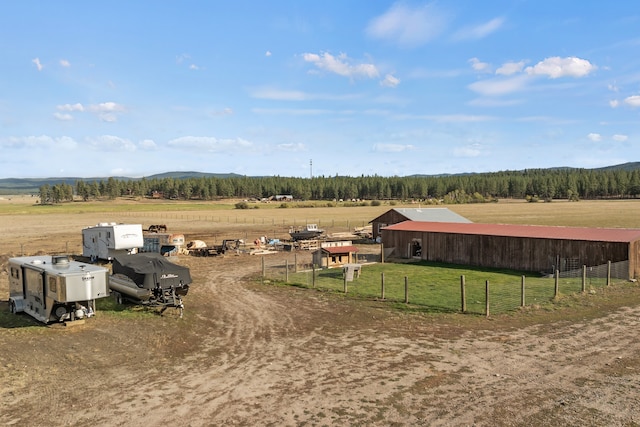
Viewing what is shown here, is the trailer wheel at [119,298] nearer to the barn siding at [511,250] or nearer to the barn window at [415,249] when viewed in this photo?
the barn siding at [511,250]

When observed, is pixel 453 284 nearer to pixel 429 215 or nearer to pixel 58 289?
pixel 58 289

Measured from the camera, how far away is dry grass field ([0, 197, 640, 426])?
477 inches

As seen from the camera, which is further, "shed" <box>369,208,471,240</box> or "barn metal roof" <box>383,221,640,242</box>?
"shed" <box>369,208,471,240</box>

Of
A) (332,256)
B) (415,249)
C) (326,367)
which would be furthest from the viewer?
(415,249)

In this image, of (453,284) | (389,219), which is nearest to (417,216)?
(389,219)

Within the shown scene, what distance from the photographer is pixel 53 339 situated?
18.5 meters

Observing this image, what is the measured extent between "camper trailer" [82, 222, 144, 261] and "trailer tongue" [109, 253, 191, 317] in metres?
16.8

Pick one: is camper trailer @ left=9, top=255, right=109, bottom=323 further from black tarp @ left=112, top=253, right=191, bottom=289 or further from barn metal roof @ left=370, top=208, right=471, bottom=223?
barn metal roof @ left=370, top=208, right=471, bottom=223

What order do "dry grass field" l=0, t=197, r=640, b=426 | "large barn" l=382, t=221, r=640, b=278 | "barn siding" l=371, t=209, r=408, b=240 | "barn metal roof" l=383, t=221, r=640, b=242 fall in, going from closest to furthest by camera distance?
"dry grass field" l=0, t=197, r=640, b=426, "large barn" l=382, t=221, r=640, b=278, "barn metal roof" l=383, t=221, r=640, b=242, "barn siding" l=371, t=209, r=408, b=240

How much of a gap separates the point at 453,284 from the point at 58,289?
20881mm

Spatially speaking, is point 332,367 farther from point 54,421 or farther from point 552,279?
point 552,279

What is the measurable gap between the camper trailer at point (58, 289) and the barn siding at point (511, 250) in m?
26.2

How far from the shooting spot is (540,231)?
3634 cm

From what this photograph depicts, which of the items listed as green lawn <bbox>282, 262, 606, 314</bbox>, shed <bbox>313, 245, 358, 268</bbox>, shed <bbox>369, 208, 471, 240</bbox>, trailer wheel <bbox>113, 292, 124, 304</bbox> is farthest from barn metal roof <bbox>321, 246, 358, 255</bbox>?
trailer wheel <bbox>113, 292, 124, 304</bbox>
